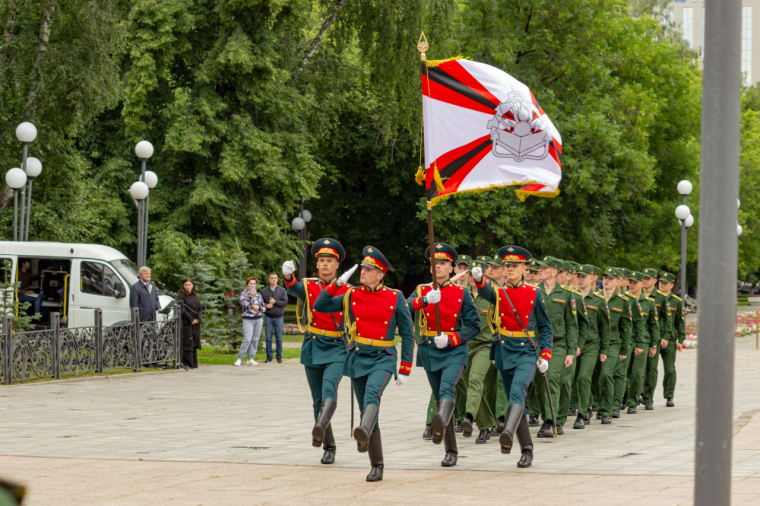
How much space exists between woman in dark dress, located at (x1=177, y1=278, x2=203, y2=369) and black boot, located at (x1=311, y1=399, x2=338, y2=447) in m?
11.7

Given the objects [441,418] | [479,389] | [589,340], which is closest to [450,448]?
[441,418]

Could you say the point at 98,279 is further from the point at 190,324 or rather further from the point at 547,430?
the point at 547,430

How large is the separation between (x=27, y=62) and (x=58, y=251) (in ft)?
15.3

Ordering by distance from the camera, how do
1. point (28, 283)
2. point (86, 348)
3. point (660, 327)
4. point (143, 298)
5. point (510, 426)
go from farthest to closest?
point (28, 283), point (143, 298), point (86, 348), point (660, 327), point (510, 426)

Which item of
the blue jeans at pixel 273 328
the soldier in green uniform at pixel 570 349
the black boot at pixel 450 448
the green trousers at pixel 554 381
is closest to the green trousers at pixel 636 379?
the soldier in green uniform at pixel 570 349

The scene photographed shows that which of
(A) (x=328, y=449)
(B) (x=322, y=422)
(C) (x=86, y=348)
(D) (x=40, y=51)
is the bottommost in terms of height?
(A) (x=328, y=449)

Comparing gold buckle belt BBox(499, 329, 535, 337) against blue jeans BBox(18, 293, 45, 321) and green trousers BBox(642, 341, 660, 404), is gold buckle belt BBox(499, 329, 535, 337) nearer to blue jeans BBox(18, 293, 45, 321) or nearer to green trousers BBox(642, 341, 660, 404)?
green trousers BBox(642, 341, 660, 404)

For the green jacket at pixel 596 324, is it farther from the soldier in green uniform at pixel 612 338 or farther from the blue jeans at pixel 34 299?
the blue jeans at pixel 34 299

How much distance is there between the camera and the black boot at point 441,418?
811 cm

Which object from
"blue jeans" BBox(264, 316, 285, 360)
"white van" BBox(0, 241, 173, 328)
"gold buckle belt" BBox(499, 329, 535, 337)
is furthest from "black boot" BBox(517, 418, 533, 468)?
"blue jeans" BBox(264, 316, 285, 360)

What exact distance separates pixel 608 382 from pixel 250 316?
33.2 ft

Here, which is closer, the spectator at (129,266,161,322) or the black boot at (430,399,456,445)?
the black boot at (430,399,456,445)

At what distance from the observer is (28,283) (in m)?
20.8

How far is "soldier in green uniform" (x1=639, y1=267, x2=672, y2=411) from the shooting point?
14164mm
